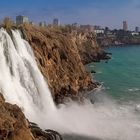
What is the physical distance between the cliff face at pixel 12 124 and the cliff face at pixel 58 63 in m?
18.4

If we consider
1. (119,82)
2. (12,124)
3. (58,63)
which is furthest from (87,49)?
(12,124)

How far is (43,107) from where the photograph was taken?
35.4 metres

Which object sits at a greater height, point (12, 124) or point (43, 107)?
point (12, 124)

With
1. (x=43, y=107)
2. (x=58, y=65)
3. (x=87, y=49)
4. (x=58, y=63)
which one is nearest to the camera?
(x=43, y=107)

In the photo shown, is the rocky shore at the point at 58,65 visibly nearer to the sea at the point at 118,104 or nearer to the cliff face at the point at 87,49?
the sea at the point at 118,104

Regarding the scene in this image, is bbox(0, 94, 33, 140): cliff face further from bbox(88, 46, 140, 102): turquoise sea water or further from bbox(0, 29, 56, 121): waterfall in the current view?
bbox(88, 46, 140, 102): turquoise sea water

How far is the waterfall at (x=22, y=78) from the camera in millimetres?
32562

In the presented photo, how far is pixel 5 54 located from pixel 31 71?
305cm

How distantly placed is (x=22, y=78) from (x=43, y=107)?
308cm

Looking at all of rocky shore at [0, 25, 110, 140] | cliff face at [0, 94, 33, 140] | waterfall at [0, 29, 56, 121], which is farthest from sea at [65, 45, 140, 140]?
cliff face at [0, 94, 33, 140]

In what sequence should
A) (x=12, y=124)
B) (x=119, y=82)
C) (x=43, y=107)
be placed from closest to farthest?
(x=12, y=124), (x=43, y=107), (x=119, y=82)

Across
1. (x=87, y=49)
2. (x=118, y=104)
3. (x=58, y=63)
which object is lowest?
(x=87, y=49)

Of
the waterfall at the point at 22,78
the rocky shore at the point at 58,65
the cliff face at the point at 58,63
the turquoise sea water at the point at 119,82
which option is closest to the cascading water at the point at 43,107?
the waterfall at the point at 22,78

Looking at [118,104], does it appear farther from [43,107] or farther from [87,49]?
[87,49]
